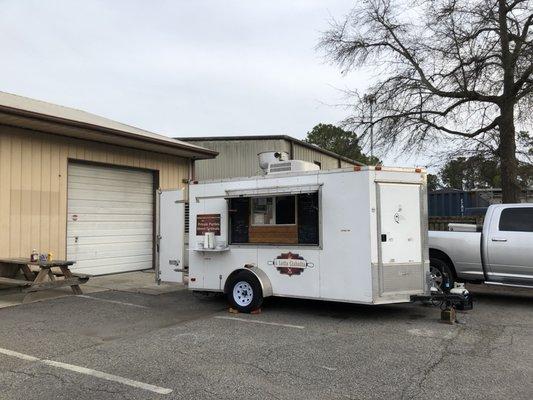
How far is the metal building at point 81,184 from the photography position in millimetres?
10820

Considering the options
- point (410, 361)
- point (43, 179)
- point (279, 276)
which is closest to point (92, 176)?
point (43, 179)

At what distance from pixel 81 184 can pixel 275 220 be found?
619 centimetres

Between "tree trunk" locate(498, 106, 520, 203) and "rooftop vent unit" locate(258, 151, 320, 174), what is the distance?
7432mm

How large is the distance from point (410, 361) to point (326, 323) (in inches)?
86.0

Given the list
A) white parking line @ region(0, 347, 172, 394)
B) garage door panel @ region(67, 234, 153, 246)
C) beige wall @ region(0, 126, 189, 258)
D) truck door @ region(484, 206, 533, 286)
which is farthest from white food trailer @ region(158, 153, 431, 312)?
garage door panel @ region(67, 234, 153, 246)

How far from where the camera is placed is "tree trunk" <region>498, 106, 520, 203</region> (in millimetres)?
13852

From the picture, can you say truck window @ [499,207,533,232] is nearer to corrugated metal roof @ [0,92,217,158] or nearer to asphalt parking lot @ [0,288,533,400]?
asphalt parking lot @ [0,288,533,400]

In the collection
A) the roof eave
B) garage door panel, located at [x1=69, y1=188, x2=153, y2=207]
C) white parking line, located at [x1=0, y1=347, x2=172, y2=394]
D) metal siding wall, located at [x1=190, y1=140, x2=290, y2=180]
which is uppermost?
metal siding wall, located at [x1=190, y1=140, x2=290, y2=180]

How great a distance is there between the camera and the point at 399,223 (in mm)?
8188

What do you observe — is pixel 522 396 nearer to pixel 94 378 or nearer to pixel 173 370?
pixel 173 370

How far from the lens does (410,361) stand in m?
5.92

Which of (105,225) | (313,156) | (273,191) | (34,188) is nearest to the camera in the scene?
(273,191)

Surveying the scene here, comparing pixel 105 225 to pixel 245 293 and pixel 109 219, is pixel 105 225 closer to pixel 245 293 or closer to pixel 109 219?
pixel 109 219

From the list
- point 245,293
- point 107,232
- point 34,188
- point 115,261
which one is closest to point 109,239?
point 107,232
